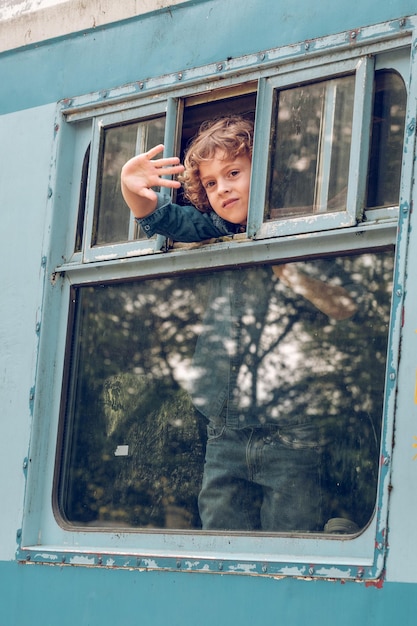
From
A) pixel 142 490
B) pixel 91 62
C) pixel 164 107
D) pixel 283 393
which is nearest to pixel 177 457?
pixel 142 490

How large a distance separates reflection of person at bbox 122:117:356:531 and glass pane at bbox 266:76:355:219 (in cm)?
15

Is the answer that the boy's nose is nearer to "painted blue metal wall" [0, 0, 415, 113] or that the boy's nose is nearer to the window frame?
the window frame

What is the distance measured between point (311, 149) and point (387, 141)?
0.73ft

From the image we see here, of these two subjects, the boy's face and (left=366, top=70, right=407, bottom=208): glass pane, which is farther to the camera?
the boy's face

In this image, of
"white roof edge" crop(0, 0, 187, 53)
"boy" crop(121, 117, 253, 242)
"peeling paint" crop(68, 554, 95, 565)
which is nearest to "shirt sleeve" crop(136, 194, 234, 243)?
"boy" crop(121, 117, 253, 242)

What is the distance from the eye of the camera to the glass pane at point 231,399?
2.96 meters

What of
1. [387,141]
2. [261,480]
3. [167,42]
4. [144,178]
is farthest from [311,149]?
[261,480]

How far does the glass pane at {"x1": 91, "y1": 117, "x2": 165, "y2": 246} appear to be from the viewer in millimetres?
3584

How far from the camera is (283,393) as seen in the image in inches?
122

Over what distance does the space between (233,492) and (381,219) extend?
31.5 inches

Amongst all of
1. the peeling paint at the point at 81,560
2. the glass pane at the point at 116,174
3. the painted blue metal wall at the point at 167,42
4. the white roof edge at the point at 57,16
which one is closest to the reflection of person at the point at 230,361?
the glass pane at the point at 116,174

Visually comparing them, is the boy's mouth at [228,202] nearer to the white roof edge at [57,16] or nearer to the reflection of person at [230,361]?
the reflection of person at [230,361]

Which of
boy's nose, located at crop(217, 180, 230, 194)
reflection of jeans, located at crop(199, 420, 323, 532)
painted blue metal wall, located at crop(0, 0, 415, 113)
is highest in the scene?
painted blue metal wall, located at crop(0, 0, 415, 113)

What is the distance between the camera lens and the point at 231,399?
10.6 feet
